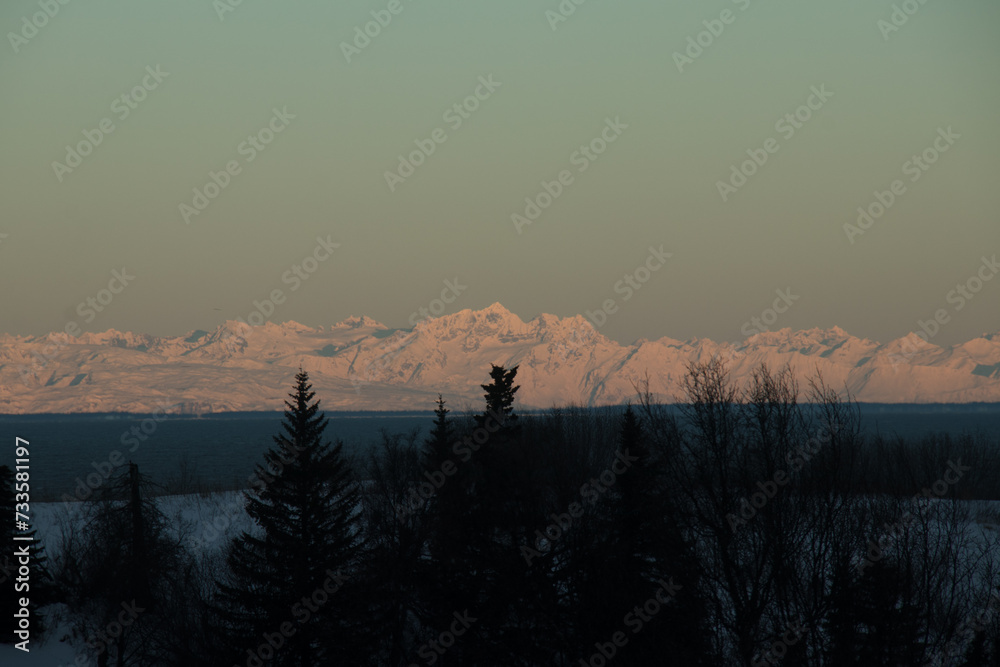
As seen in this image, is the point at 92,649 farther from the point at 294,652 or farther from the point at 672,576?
the point at 672,576

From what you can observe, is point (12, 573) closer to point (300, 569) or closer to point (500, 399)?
point (300, 569)

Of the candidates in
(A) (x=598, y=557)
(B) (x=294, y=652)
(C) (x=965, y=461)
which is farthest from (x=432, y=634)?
(C) (x=965, y=461)

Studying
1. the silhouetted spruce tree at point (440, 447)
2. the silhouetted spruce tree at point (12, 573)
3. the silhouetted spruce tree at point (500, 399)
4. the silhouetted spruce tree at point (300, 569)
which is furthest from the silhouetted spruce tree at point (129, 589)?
the silhouetted spruce tree at point (500, 399)

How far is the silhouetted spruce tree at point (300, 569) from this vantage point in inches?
1458

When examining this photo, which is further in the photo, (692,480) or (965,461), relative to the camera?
(965,461)

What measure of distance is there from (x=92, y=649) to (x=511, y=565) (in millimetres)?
22067

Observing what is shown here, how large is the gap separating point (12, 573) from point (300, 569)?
10.8 m

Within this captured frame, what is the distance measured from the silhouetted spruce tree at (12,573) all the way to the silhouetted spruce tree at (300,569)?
24.9ft

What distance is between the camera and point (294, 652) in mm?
36906

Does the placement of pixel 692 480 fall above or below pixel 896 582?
above

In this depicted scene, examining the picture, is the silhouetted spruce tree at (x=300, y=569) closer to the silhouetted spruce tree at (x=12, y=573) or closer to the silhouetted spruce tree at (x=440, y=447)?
the silhouetted spruce tree at (x=440, y=447)

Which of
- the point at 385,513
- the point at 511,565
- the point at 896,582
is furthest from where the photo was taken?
the point at 385,513

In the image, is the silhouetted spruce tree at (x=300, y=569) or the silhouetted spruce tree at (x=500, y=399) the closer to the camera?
the silhouetted spruce tree at (x=500, y=399)

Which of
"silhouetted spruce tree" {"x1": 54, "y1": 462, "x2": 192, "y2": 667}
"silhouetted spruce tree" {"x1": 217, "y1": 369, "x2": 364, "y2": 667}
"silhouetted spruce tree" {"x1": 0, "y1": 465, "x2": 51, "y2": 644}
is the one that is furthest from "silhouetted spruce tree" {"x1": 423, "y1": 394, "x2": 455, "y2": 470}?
"silhouetted spruce tree" {"x1": 0, "y1": 465, "x2": 51, "y2": 644}
